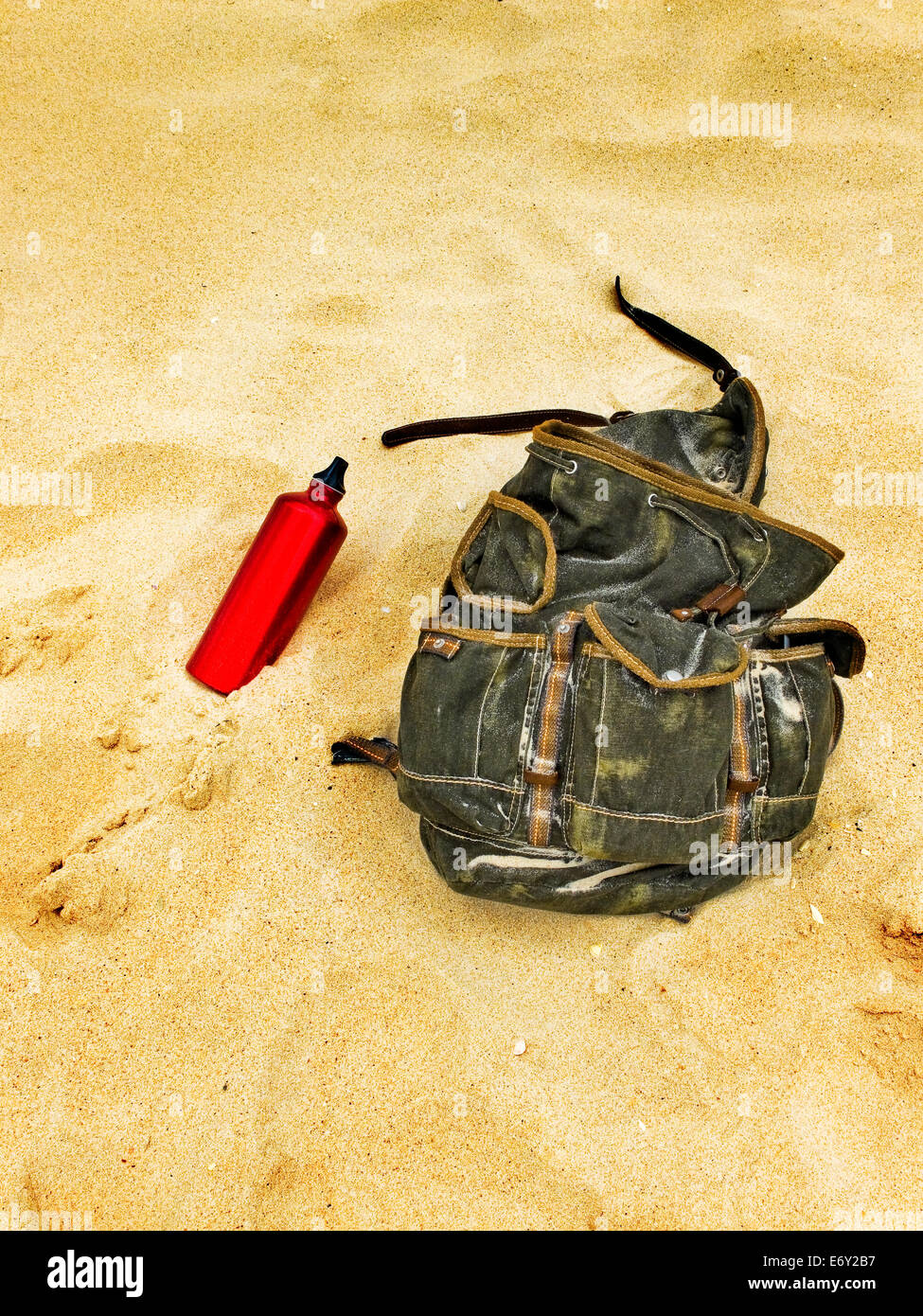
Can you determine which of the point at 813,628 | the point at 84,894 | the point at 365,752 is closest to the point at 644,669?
the point at 813,628

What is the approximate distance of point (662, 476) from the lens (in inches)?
70.8

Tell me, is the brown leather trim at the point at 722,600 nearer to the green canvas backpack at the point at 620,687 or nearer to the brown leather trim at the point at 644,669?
the green canvas backpack at the point at 620,687

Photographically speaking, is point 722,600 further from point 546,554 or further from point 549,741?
point 549,741

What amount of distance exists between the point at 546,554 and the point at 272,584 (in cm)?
63

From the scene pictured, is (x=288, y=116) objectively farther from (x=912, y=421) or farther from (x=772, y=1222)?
(x=772, y=1222)

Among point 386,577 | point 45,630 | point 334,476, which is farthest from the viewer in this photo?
point 386,577

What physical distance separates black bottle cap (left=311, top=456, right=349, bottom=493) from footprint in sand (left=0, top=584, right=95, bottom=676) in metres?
0.65

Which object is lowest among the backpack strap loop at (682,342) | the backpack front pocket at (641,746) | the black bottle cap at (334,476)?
the backpack front pocket at (641,746)

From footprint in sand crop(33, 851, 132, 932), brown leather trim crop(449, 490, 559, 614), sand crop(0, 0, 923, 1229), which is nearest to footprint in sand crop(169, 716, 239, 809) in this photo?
sand crop(0, 0, 923, 1229)

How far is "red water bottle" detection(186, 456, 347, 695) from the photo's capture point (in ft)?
6.42

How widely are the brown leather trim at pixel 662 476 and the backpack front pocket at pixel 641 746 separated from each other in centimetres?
32

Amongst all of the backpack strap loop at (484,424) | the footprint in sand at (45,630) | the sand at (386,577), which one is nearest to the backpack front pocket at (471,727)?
the sand at (386,577)

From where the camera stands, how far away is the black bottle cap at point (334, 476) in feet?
6.27
